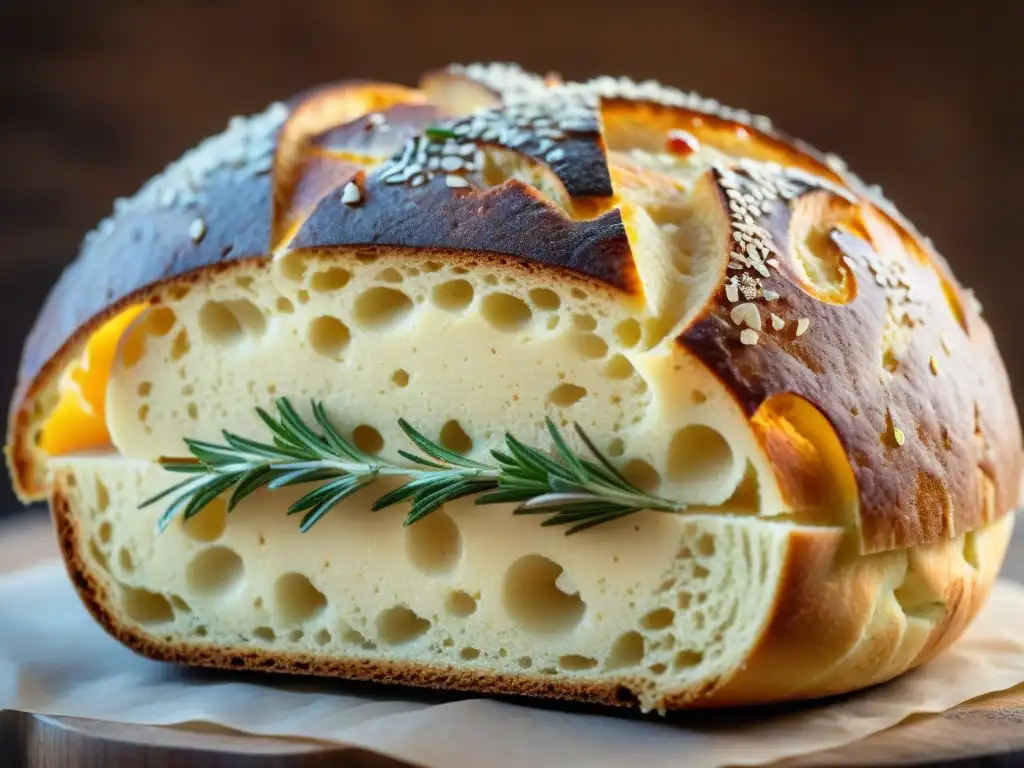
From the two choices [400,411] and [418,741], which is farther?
[400,411]

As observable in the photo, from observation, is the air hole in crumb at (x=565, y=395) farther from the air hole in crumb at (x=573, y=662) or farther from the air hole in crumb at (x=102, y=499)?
the air hole in crumb at (x=102, y=499)

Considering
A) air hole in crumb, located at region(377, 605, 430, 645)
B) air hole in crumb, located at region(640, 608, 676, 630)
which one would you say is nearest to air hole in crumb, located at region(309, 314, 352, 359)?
air hole in crumb, located at region(377, 605, 430, 645)

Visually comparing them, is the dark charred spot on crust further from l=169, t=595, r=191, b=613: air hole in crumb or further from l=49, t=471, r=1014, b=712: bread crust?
l=169, t=595, r=191, b=613: air hole in crumb

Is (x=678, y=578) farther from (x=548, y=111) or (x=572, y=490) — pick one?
(x=548, y=111)

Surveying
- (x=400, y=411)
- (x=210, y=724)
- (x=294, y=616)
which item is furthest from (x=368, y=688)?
(x=400, y=411)

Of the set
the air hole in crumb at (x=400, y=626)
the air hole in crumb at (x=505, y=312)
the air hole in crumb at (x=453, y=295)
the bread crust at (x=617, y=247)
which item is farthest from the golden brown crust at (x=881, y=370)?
the air hole in crumb at (x=400, y=626)

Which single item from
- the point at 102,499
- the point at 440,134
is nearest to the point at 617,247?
the point at 440,134

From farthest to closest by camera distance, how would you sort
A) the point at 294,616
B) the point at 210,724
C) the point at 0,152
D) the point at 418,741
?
1. the point at 0,152
2. the point at 294,616
3. the point at 210,724
4. the point at 418,741
